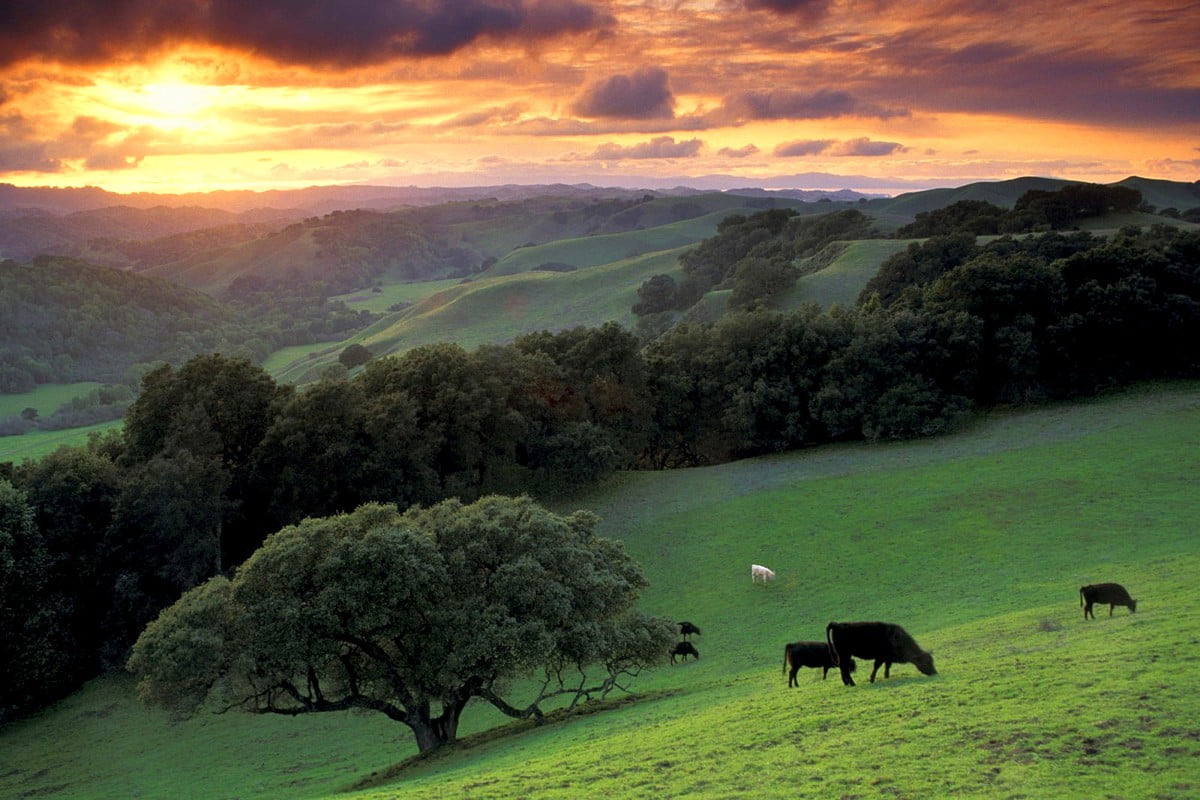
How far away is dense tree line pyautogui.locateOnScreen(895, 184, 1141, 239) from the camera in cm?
11175

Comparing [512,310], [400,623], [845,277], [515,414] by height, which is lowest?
[400,623]

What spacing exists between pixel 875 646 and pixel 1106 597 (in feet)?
29.1

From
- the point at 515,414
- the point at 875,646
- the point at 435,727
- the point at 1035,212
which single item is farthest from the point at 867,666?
the point at 1035,212

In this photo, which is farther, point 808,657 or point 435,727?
point 435,727

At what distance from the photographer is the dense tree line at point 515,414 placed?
3969 centimetres

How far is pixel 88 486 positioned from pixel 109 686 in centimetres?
1051

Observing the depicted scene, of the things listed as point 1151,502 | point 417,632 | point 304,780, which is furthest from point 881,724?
point 1151,502

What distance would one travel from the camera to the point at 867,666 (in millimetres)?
20375

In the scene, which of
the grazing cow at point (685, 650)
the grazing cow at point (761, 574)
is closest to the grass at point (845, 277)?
the grazing cow at point (761, 574)

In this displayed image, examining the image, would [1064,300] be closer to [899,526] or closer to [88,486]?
[899,526]

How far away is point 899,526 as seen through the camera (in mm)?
39375

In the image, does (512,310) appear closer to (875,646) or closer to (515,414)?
(515,414)

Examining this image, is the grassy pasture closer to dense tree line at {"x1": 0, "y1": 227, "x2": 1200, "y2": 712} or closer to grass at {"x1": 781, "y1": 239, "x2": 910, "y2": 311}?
dense tree line at {"x1": 0, "y1": 227, "x2": 1200, "y2": 712}

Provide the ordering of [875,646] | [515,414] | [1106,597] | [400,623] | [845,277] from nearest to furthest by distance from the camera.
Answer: [875,646] → [1106,597] → [400,623] → [515,414] → [845,277]
